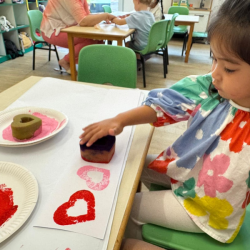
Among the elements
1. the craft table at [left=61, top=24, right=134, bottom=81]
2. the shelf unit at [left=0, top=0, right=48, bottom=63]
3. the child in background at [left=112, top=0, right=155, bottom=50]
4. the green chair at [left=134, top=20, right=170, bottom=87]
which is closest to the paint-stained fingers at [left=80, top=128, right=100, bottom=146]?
the craft table at [left=61, top=24, right=134, bottom=81]

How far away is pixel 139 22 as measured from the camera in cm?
262

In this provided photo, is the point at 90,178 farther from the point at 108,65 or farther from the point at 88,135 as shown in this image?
the point at 108,65

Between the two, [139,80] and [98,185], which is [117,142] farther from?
[139,80]

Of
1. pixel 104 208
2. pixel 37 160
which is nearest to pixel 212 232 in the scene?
pixel 104 208

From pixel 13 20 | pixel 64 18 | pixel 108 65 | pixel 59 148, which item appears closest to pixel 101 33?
pixel 64 18

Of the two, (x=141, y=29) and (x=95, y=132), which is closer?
(x=95, y=132)

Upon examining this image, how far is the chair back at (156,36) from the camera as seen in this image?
2.52 metres

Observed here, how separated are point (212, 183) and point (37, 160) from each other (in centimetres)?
50

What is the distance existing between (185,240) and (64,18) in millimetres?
2702

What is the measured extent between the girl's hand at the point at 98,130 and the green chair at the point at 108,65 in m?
0.69

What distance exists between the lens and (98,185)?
21.9 inches

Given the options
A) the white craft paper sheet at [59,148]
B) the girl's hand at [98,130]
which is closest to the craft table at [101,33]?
the white craft paper sheet at [59,148]

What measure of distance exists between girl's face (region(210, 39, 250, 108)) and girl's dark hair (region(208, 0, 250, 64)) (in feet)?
Answer: 0.04

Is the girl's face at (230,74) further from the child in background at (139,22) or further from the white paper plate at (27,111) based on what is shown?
the child in background at (139,22)
